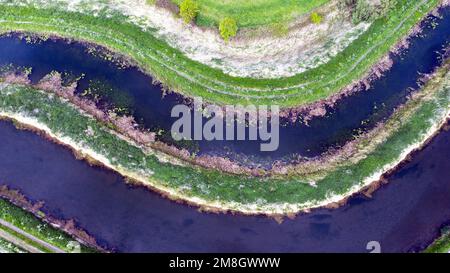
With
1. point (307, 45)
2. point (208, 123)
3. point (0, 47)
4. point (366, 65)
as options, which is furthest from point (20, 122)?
point (366, 65)

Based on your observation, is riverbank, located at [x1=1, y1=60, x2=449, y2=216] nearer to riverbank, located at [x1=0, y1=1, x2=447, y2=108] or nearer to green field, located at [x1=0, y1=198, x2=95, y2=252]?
riverbank, located at [x1=0, y1=1, x2=447, y2=108]

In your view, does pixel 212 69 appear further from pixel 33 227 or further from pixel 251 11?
pixel 33 227

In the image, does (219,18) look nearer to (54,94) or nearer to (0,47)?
(54,94)

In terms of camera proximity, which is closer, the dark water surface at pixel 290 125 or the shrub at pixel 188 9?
the dark water surface at pixel 290 125

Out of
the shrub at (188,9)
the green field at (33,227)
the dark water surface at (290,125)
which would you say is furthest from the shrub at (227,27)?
the green field at (33,227)

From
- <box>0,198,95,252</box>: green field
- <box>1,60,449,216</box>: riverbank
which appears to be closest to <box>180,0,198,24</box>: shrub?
<box>1,60,449,216</box>: riverbank

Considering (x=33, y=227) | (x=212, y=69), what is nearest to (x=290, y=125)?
(x=212, y=69)

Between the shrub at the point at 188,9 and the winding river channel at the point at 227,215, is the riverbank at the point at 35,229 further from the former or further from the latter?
the shrub at the point at 188,9
